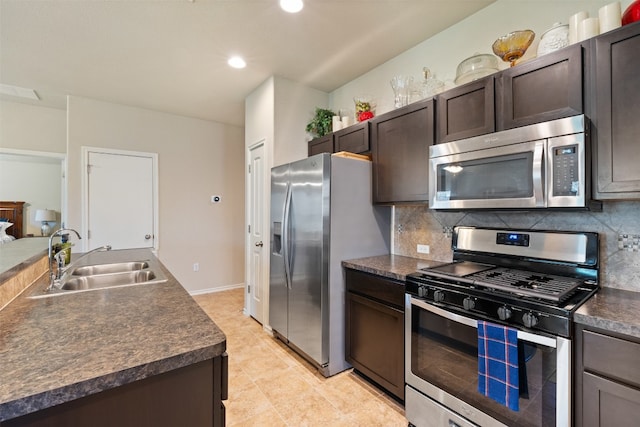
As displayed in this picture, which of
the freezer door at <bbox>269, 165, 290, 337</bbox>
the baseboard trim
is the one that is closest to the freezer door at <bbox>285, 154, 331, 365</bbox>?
the freezer door at <bbox>269, 165, 290, 337</bbox>

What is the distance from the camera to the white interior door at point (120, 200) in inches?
146

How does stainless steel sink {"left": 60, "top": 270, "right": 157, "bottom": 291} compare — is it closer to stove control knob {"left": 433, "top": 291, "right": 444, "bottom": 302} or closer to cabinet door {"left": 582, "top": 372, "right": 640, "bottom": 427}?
stove control knob {"left": 433, "top": 291, "right": 444, "bottom": 302}

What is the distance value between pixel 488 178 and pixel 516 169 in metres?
0.15

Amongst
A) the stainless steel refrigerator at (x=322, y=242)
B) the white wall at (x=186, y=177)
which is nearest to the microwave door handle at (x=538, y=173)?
the stainless steel refrigerator at (x=322, y=242)

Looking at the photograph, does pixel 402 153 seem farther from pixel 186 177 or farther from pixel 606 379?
pixel 186 177

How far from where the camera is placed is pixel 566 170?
1414 millimetres

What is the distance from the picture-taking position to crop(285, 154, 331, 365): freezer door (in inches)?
89.5

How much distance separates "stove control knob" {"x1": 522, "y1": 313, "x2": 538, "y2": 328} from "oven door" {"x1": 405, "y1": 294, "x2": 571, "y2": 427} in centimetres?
4

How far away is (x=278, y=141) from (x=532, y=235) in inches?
93.3

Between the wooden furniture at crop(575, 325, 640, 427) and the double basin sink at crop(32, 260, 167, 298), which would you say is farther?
the double basin sink at crop(32, 260, 167, 298)

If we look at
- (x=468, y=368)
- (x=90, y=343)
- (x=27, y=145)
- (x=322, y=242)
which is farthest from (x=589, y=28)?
(x=27, y=145)

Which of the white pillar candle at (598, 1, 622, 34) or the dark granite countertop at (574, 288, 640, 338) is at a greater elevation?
the white pillar candle at (598, 1, 622, 34)

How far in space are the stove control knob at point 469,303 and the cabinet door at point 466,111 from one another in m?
1.00

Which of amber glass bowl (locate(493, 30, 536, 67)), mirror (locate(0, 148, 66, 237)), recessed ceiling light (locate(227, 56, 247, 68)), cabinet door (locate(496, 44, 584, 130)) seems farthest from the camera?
mirror (locate(0, 148, 66, 237))
